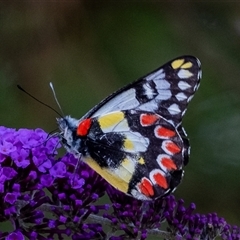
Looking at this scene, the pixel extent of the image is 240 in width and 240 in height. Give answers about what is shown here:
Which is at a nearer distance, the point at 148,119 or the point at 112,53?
the point at 148,119

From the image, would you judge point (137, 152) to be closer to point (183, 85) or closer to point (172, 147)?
point (172, 147)

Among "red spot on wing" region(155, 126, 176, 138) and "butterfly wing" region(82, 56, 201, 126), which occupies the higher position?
"butterfly wing" region(82, 56, 201, 126)

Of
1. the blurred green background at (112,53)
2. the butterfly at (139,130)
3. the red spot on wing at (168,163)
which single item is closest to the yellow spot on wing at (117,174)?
the butterfly at (139,130)

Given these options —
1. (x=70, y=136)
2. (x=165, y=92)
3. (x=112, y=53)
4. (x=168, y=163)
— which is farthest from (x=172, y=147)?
(x=112, y=53)

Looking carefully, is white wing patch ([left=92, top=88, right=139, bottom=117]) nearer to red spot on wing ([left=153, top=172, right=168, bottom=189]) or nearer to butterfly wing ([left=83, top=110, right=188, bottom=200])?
butterfly wing ([left=83, top=110, right=188, bottom=200])

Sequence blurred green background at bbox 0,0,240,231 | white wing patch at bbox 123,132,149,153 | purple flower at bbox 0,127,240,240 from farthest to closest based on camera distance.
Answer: blurred green background at bbox 0,0,240,231 < white wing patch at bbox 123,132,149,153 < purple flower at bbox 0,127,240,240

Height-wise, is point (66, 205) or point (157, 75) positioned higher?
point (157, 75)

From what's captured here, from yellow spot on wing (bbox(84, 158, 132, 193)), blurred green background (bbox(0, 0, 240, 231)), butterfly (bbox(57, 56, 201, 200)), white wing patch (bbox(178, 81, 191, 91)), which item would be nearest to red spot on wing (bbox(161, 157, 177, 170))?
butterfly (bbox(57, 56, 201, 200))

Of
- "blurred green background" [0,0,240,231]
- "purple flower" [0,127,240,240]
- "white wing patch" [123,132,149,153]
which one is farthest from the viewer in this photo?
"blurred green background" [0,0,240,231]
